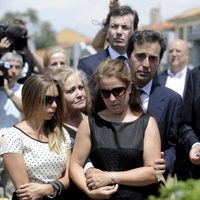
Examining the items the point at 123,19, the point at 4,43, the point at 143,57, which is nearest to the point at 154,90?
the point at 143,57

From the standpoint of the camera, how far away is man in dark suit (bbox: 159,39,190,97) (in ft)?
26.7

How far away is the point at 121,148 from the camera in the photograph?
14.1 ft

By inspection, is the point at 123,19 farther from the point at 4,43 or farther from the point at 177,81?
the point at 177,81

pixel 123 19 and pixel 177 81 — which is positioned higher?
pixel 123 19

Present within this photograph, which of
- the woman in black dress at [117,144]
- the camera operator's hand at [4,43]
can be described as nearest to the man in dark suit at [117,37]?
the woman in black dress at [117,144]

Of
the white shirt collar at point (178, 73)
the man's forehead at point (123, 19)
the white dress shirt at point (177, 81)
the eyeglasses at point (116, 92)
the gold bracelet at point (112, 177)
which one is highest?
the man's forehead at point (123, 19)

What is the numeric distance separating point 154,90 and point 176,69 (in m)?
3.84

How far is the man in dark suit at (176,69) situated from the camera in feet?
26.7

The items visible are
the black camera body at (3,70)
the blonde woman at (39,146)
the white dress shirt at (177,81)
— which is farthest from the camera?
the white dress shirt at (177,81)

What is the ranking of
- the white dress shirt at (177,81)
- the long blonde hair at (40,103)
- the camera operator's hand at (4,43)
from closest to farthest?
1. the long blonde hair at (40,103)
2. the camera operator's hand at (4,43)
3. the white dress shirt at (177,81)

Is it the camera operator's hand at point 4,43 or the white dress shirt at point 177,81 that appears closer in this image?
the camera operator's hand at point 4,43

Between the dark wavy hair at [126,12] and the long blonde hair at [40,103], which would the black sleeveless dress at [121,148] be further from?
the dark wavy hair at [126,12]

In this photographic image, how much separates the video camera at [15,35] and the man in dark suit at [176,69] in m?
1.79

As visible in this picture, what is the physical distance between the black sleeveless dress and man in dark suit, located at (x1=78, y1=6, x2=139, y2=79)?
1.43 metres
